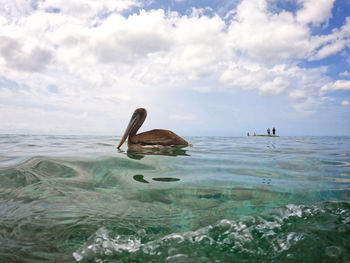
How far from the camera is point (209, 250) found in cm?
168

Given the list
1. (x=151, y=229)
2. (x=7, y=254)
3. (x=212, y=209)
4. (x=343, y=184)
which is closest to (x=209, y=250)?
(x=151, y=229)

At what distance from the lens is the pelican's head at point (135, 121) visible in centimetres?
877

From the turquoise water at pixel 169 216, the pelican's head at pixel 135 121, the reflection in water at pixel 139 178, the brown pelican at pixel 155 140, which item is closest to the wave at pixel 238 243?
the turquoise water at pixel 169 216

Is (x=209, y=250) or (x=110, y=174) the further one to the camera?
(x=110, y=174)

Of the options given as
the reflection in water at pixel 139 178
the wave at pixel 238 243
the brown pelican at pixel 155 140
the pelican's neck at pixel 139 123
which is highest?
the pelican's neck at pixel 139 123

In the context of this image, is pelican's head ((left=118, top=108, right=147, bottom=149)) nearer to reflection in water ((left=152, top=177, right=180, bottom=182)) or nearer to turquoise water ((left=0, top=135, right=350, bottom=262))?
turquoise water ((left=0, top=135, right=350, bottom=262))

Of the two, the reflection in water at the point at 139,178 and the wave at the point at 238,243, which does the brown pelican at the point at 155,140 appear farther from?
the wave at the point at 238,243

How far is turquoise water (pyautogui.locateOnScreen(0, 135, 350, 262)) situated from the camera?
1664 millimetres

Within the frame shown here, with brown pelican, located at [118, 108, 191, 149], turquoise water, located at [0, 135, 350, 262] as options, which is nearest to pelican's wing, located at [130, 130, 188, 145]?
brown pelican, located at [118, 108, 191, 149]

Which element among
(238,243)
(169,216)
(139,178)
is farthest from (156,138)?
(238,243)

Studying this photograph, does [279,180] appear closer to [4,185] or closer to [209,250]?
[209,250]

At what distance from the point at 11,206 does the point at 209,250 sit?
2.27 meters

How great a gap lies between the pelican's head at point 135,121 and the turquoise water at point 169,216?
4.98m

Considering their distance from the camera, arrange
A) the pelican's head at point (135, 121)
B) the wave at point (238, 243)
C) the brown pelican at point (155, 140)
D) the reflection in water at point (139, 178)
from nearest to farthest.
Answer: the wave at point (238, 243), the reflection in water at point (139, 178), the brown pelican at point (155, 140), the pelican's head at point (135, 121)
